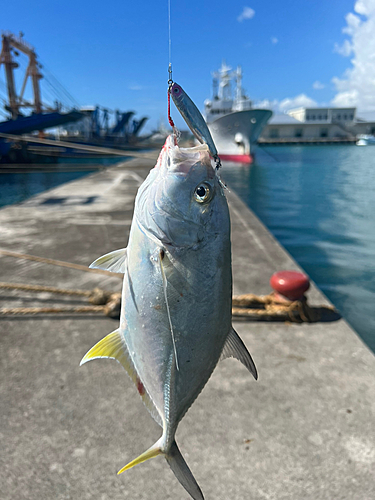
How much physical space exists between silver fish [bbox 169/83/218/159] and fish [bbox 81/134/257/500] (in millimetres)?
76

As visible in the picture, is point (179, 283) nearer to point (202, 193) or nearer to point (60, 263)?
point (202, 193)

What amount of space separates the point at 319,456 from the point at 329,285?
669 cm

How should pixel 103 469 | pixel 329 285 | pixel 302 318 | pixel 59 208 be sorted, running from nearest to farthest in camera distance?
pixel 103 469 < pixel 302 318 < pixel 329 285 < pixel 59 208

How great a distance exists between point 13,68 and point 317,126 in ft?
271

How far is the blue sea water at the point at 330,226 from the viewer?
827cm

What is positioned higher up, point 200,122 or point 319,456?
point 200,122

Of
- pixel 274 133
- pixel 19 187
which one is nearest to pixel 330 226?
pixel 19 187

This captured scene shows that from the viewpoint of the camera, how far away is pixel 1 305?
16.9 feet

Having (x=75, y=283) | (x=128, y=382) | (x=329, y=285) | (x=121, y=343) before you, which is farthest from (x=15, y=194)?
(x=121, y=343)

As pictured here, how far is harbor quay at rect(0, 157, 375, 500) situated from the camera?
103 inches

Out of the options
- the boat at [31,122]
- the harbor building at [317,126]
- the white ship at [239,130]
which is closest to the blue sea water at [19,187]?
the boat at [31,122]

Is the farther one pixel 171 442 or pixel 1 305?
pixel 1 305

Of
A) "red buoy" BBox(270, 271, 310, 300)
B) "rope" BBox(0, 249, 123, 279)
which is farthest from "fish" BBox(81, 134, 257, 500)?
"rope" BBox(0, 249, 123, 279)

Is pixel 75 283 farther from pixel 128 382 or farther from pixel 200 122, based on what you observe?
pixel 200 122
